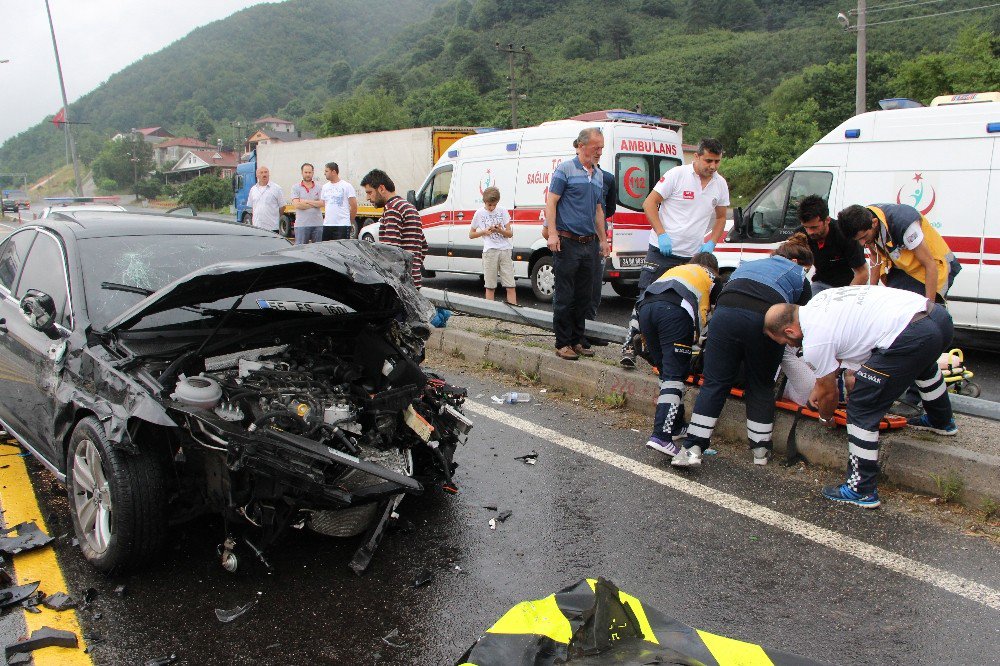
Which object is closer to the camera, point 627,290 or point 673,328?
point 673,328

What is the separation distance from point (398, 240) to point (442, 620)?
479 cm

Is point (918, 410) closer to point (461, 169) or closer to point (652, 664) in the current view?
point (652, 664)

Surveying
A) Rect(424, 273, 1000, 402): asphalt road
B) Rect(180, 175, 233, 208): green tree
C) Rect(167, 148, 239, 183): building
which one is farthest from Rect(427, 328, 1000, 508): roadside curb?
Rect(167, 148, 239, 183): building

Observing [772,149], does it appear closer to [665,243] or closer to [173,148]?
[665,243]

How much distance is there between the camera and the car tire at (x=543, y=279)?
10945 millimetres

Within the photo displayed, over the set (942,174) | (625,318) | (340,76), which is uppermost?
(340,76)

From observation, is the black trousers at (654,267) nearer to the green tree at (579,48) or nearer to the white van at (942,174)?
the white van at (942,174)

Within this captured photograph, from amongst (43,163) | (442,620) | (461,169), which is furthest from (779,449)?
(43,163)

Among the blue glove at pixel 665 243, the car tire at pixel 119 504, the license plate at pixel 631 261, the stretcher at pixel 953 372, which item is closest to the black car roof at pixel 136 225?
the car tire at pixel 119 504

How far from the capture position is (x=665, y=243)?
248 inches

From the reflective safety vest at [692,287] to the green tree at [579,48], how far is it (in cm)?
10846

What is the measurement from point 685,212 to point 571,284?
1123mm

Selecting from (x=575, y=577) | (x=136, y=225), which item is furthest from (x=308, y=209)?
(x=575, y=577)

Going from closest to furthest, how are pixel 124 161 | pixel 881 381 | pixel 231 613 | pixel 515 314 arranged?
1. pixel 231 613
2. pixel 881 381
3. pixel 515 314
4. pixel 124 161
